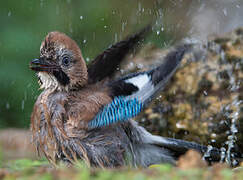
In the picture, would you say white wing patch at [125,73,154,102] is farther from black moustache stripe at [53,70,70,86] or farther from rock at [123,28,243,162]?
rock at [123,28,243,162]

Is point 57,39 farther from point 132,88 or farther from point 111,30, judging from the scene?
point 111,30

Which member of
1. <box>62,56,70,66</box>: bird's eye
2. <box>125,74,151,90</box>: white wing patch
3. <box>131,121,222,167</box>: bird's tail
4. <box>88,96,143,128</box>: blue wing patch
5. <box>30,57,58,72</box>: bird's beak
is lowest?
<box>131,121,222,167</box>: bird's tail

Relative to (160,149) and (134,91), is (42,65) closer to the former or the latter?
(134,91)

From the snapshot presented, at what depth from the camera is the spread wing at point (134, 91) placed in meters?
4.03

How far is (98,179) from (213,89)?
9.83 feet

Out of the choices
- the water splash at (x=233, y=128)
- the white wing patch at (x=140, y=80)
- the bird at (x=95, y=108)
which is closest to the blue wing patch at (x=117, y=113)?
the bird at (x=95, y=108)

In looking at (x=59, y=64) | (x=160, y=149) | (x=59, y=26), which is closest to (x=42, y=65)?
(x=59, y=64)

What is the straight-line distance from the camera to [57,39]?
422cm

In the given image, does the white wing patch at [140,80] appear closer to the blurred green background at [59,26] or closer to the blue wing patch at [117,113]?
the blue wing patch at [117,113]

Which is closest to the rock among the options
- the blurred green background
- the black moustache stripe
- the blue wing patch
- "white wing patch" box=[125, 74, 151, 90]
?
"white wing patch" box=[125, 74, 151, 90]

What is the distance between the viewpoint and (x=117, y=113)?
4.04 meters

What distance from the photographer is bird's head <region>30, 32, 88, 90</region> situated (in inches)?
166

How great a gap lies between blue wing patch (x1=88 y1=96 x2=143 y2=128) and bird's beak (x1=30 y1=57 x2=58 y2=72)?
620 mm

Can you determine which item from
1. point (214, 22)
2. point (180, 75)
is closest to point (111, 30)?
point (214, 22)
